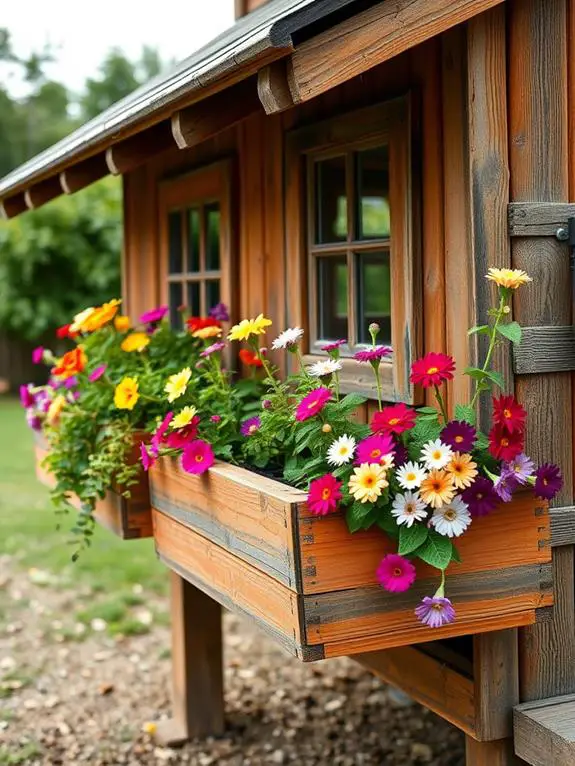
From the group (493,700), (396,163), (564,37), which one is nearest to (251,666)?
(493,700)

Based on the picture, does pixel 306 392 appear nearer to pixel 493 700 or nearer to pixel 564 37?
pixel 493 700

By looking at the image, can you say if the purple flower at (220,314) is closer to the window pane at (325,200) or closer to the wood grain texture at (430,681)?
the window pane at (325,200)

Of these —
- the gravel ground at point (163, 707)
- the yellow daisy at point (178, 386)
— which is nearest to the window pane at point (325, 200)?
the yellow daisy at point (178, 386)

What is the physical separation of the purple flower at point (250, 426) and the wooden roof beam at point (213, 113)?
2.64 ft

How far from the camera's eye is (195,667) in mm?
4746

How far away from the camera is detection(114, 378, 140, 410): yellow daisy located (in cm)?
350

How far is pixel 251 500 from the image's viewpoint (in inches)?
104

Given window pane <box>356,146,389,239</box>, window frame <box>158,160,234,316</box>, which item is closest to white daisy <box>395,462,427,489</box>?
window pane <box>356,146,389,239</box>

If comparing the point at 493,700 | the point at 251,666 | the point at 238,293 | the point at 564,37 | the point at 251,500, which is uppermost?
the point at 564,37

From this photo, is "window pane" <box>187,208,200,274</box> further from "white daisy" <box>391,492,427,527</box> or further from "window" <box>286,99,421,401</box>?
"white daisy" <box>391,492,427,527</box>

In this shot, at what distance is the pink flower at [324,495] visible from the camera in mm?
2344

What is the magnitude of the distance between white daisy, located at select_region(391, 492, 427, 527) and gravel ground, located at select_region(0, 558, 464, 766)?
245 cm

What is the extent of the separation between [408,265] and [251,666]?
337 centimetres

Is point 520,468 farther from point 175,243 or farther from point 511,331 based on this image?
point 175,243
